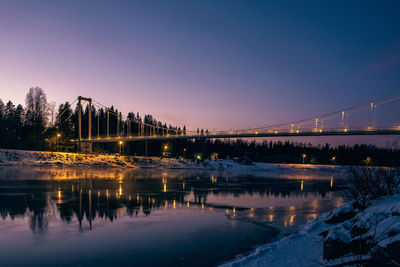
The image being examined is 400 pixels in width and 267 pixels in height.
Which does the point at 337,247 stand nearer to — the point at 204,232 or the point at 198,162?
the point at 204,232

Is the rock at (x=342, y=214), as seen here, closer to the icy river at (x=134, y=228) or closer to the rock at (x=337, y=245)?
the icy river at (x=134, y=228)

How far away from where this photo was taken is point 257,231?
28.6ft

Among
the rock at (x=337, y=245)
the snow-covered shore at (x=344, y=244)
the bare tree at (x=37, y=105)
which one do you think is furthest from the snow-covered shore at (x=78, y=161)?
the rock at (x=337, y=245)

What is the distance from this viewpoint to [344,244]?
441cm

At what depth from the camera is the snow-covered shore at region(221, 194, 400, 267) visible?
3.61m

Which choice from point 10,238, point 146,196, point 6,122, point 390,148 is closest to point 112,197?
point 146,196

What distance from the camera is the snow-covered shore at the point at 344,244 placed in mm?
3609

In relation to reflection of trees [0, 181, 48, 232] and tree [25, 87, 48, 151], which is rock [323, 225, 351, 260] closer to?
Result: reflection of trees [0, 181, 48, 232]

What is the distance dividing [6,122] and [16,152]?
90.2 feet

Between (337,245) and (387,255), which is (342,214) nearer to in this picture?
(337,245)

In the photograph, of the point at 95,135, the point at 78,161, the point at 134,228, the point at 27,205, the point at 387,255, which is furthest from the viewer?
the point at 95,135

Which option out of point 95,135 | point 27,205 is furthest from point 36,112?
point 27,205

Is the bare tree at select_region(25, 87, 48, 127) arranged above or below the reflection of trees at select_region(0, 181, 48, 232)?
above

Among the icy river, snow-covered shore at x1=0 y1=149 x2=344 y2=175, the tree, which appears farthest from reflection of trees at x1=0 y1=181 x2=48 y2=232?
the tree
